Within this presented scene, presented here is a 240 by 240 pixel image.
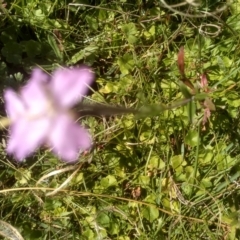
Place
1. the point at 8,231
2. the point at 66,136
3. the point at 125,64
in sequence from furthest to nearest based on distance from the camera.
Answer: the point at 125,64 → the point at 8,231 → the point at 66,136

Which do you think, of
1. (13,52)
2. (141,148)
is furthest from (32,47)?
(141,148)

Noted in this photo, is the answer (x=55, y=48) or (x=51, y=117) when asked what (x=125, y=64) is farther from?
(x=51, y=117)

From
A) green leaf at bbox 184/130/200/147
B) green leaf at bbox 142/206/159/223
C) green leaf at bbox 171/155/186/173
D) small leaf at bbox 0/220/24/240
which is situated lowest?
green leaf at bbox 142/206/159/223

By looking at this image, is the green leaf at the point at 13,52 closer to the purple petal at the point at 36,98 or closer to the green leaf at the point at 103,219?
the green leaf at the point at 103,219

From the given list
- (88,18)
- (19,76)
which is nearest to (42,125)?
(19,76)

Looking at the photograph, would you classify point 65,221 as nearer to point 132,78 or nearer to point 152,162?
point 152,162

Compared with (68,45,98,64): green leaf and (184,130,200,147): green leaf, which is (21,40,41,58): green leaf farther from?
(184,130,200,147): green leaf

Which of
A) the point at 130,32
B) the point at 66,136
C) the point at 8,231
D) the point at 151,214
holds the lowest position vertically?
the point at 151,214

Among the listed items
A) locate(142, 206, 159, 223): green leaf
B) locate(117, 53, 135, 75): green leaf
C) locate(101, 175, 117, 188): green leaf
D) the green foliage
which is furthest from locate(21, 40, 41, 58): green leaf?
locate(142, 206, 159, 223): green leaf
